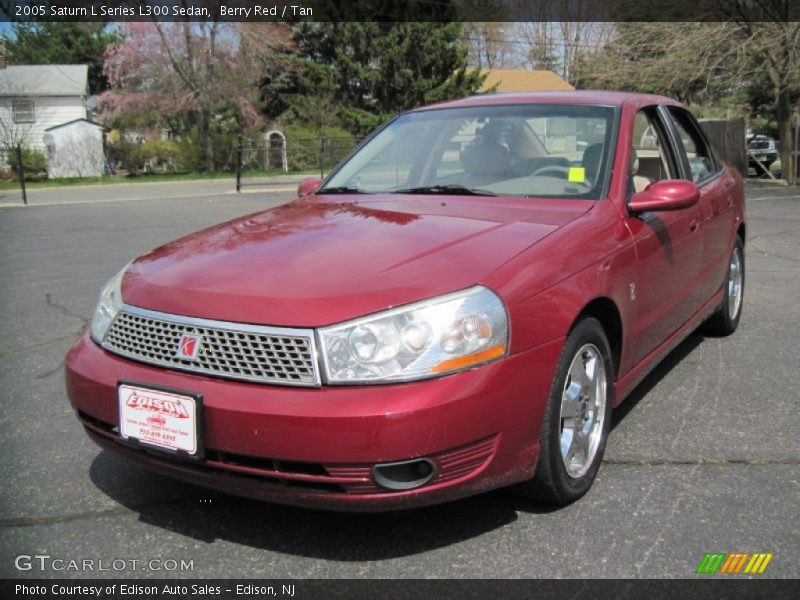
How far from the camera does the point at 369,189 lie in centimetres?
399

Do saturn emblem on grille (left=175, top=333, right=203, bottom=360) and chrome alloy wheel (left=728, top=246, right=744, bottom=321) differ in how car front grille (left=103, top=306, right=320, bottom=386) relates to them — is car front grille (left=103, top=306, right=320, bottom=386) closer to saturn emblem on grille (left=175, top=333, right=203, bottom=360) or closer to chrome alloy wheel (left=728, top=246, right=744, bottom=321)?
saturn emblem on grille (left=175, top=333, right=203, bottom=360)

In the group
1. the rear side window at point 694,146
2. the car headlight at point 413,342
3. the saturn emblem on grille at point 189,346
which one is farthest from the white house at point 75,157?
the car headlight at point 413,342

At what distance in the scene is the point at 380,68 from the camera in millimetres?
37125

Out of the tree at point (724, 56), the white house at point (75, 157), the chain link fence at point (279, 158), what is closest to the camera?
the tree at point (724, 56)

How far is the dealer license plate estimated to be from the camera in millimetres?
2408

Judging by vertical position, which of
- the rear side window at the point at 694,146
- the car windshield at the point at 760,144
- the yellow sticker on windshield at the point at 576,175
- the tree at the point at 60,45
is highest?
the tree at the point at 60,45

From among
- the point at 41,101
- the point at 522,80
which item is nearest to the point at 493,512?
the point at 41,101

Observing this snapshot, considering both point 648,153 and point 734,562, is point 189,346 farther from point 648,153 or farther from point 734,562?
point 648,153

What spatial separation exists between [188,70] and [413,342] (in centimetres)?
3509

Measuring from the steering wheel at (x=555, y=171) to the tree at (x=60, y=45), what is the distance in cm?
5591

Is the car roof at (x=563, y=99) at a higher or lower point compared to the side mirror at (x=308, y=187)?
higher

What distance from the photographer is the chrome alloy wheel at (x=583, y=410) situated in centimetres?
286

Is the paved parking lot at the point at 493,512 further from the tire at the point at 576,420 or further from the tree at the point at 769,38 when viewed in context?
the tree at the point at 769,38

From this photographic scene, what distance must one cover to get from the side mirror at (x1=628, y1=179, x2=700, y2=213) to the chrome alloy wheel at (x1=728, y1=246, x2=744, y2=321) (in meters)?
1.99
